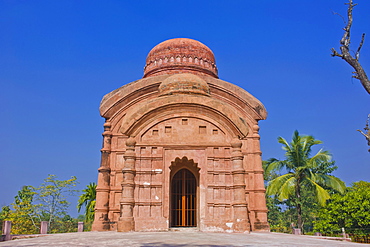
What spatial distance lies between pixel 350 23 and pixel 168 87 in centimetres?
1176

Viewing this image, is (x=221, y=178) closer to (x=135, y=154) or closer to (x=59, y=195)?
(x=135, y=154)

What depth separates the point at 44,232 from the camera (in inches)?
589

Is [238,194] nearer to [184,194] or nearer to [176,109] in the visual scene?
[184,194]

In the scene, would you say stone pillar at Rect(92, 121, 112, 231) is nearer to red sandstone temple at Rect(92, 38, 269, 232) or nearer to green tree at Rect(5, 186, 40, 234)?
red sandstone temple at Rect(92, 38, 269, 232)

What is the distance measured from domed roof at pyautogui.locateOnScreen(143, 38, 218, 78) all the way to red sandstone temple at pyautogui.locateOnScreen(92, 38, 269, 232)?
3563 millimetres

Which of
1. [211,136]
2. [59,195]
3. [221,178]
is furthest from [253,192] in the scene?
[59,195]

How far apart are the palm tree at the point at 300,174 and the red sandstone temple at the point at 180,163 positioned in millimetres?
4151

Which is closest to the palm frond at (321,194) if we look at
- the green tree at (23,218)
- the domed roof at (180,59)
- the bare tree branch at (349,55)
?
the domed roof at (180,59)

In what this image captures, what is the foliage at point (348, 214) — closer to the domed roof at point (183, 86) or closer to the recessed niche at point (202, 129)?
the recessed niche at point (202, 129)

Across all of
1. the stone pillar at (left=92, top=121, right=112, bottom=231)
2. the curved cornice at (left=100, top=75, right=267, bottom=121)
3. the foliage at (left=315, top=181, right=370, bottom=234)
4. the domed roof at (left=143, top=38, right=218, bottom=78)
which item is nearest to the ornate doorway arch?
the stone pillar at (left=92, top=121, right=112, bottom=231)

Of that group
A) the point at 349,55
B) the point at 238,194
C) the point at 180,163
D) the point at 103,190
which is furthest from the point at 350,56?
the point at 103,190

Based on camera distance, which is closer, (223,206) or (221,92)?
(223,206)

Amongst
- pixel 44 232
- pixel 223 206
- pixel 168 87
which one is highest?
pixel 168 87

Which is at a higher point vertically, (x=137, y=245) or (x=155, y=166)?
(x=155, y=166)
